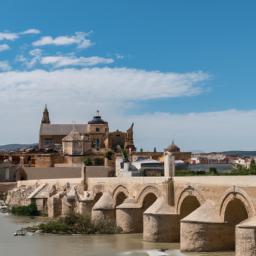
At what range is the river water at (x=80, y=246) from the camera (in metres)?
19.5

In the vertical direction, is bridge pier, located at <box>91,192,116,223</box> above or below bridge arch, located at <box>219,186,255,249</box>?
below

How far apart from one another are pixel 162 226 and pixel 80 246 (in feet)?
10.1

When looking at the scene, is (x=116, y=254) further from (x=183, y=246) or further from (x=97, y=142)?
(x=97, y=142)

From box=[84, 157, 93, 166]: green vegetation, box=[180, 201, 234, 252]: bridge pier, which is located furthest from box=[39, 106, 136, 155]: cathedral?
box=[180, 201, 234, 252]: bridge pier

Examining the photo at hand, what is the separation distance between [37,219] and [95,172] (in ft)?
59.1

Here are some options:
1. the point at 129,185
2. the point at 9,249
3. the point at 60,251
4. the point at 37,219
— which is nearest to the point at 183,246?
the point at 60,251

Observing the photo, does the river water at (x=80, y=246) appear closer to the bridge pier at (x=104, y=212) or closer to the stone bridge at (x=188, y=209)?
the stone bridge at (x=188, y=209)

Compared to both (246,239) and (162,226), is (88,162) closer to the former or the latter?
(162,226)

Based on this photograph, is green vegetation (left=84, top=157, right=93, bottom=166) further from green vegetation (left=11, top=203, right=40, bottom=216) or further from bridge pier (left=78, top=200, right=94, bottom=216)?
bridge pier (left=78, top=200, right=94, bottom=216)

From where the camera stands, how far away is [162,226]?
70.7 ft

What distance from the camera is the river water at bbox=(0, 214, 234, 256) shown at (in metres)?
19.5

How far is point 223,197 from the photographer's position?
18547mm

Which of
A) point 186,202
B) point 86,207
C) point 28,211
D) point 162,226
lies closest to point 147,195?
point 186,202

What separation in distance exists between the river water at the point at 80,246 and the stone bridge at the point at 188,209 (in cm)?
70
